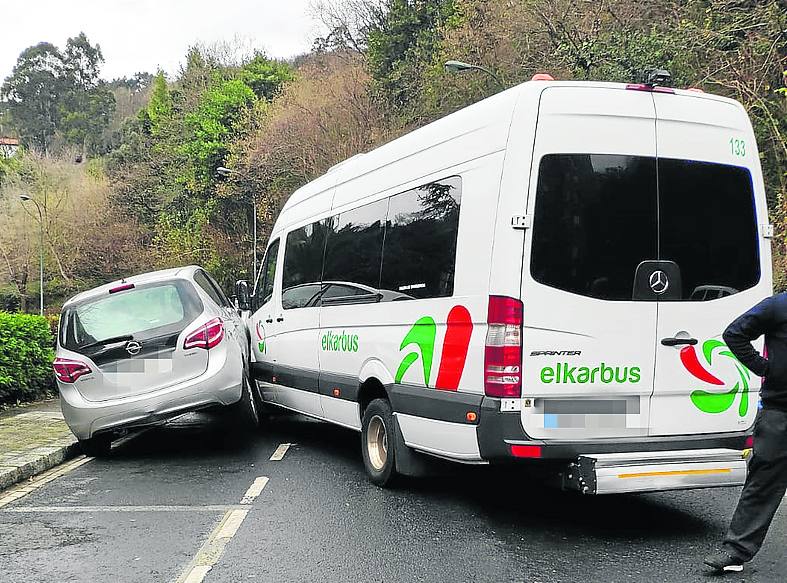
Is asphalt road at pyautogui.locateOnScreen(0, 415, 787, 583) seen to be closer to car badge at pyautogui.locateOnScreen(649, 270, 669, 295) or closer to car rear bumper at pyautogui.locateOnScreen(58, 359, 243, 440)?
car rear bumper at pyautogui.locateOnScreen(58, 359, 243, 440)

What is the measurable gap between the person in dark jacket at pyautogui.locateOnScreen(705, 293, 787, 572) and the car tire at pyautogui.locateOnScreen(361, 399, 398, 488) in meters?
2.70

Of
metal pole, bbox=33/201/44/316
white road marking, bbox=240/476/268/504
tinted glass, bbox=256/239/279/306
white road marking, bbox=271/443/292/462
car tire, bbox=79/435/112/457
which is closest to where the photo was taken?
white road marking, bbox=240/476/268/504

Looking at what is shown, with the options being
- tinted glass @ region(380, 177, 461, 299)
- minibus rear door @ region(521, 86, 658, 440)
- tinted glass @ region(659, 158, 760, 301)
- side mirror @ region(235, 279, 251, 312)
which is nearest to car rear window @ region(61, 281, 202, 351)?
side mirror @ region(235, 279, 251, 312)

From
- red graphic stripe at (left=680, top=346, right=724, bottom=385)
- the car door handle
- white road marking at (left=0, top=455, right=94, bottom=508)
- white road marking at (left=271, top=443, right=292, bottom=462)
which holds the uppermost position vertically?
the car door handle

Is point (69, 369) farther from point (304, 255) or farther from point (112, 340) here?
point (304, 255)

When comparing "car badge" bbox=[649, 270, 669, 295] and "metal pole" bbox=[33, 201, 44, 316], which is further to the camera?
"metal pole" bbox=[33, 201, 44, 316]

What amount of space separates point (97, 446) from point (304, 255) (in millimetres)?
3028

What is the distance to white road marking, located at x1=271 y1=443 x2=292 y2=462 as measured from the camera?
9.04 metres

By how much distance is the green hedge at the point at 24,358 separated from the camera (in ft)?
41.2

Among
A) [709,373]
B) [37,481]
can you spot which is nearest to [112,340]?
[37,481]

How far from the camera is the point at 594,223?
18.4ft

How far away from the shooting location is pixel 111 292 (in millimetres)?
9188

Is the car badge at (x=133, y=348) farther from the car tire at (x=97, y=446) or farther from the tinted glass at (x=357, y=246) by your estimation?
the tinted glass at (x=357, y=246)

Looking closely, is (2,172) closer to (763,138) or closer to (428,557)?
(763,138)
